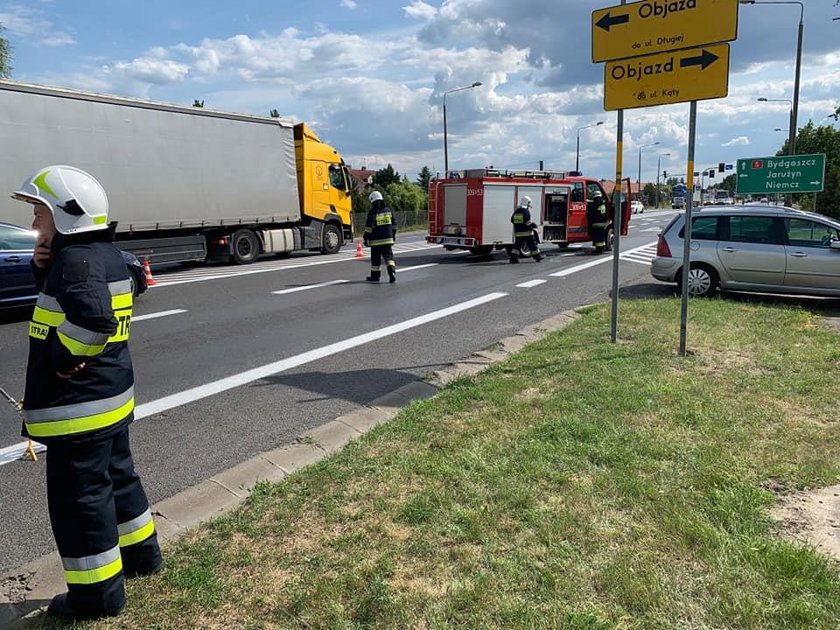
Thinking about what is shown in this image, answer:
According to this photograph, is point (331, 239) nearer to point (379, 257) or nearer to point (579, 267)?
point (379, 257)

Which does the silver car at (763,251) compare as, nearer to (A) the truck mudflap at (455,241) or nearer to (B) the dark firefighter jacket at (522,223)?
(B) the dark firefighter jacket at (522,223)

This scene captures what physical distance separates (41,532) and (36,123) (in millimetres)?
11326

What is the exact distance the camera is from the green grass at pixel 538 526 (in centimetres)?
248

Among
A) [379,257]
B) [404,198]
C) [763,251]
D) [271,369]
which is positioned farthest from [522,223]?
[404,198]

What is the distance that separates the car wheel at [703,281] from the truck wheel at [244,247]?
11.6 meters

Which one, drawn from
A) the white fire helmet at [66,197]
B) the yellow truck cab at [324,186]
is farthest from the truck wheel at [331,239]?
the white fire helmet at [66,197]

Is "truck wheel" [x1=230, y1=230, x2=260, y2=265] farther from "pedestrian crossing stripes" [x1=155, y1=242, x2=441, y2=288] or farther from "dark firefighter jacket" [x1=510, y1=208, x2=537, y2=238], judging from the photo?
"dark firefighter jacket" [x1=510, y1=208, x2=537, y2=238]

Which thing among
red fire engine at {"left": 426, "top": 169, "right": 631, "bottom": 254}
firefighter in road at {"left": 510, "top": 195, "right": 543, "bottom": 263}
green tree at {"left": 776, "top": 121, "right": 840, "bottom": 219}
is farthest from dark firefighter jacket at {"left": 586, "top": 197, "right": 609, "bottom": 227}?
green tree at {"left": 776, "top": 121, "right": 840, "bottom": 219}

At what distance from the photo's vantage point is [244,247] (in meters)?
17.6

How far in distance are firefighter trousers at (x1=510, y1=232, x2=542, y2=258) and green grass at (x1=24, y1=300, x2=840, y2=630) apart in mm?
12451

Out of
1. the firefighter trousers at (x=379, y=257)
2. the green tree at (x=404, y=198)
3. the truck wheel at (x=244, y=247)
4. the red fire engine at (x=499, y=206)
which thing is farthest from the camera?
the green tree at (x=404, y=198)

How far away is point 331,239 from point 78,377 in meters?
18.2

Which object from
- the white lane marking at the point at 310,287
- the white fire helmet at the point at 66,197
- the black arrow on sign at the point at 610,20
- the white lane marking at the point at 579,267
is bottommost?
the white lane marking at the point at 579,267

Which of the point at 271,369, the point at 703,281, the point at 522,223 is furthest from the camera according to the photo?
the point at 522,223
